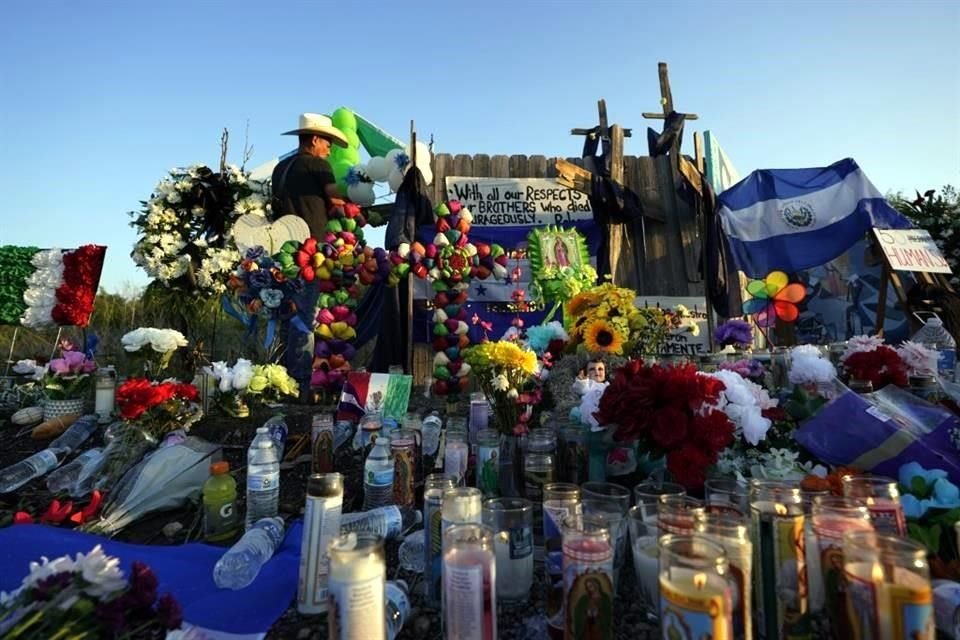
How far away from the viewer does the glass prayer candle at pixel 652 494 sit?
1.57 meters

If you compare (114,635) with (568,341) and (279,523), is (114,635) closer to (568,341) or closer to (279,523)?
(279,523)

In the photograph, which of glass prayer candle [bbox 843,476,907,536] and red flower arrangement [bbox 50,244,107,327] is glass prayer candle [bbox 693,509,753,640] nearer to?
glass prayer candle [bbox 843,476,907,536]

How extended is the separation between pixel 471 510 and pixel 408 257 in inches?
132

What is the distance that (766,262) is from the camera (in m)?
6.78

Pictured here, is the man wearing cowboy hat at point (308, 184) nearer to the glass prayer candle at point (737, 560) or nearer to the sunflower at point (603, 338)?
the sunflower at point (603, 338)

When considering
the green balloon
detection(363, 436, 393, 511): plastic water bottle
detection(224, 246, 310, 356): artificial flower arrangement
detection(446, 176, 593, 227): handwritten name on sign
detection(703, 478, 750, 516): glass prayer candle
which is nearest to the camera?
detection(703, 478, 750, 516): glass prayer candle

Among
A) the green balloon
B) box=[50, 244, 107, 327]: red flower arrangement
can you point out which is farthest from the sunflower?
the green balloon

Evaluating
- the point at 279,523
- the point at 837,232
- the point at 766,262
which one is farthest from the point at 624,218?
the point at 279,523

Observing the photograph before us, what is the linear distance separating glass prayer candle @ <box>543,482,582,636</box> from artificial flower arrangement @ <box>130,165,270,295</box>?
4981mm

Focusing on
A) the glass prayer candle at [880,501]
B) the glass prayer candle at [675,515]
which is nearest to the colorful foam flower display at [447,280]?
the glass prayer candle at [675,515]

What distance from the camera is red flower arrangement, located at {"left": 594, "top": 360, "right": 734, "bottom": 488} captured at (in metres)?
1.80

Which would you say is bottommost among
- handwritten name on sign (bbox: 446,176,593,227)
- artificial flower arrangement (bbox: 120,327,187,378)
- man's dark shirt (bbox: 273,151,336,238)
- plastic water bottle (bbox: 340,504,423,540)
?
plastic water bottle (bbox: 340,504,423,540)

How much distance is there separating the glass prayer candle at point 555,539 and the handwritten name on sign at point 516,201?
5719mm

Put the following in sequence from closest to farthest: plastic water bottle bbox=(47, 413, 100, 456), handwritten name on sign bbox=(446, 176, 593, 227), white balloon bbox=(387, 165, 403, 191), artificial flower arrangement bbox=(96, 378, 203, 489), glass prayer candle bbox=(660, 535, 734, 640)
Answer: glass prayer candle bbox=(660, 535, 734, 640) < artificial flower arrangement bbox=(96, 378, 203, 489) < plastic water bottle bbox=(47, 413, 100, 456) < white balloon bbox=(387, 165, 403, 191) < handwritten name on sign bbox=(446, 176, 593, 227)
